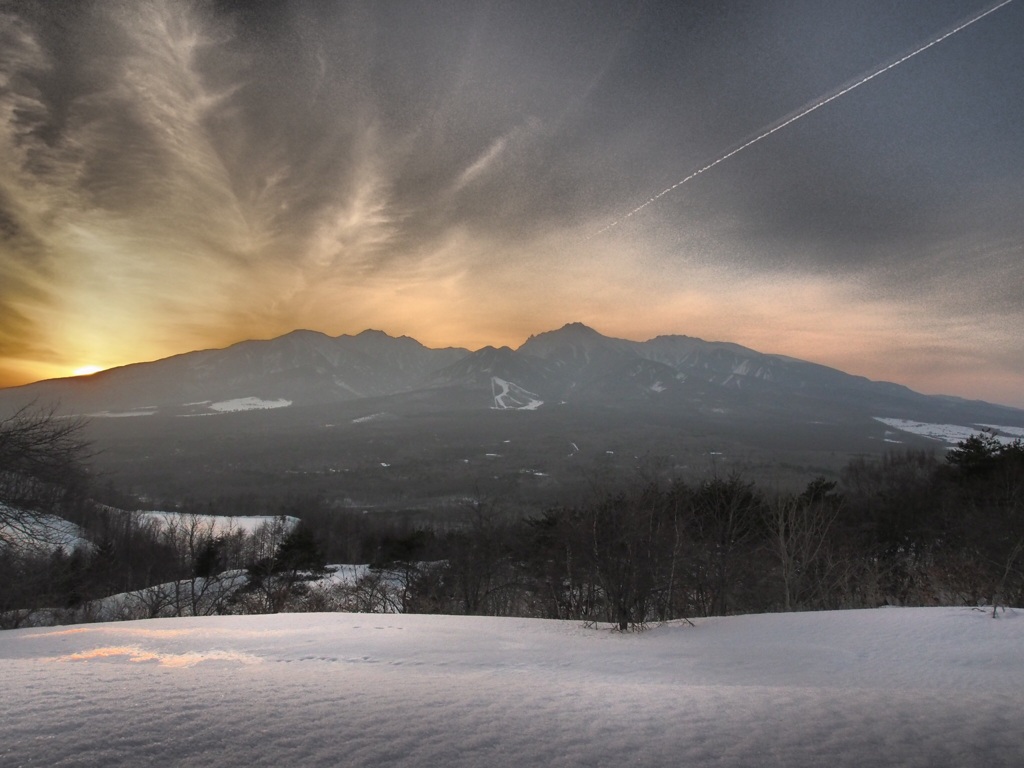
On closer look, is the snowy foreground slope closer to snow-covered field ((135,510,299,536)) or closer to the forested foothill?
the forested foothill

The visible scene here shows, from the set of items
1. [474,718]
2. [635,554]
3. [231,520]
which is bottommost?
[231,520]

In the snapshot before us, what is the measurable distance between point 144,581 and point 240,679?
62.4m

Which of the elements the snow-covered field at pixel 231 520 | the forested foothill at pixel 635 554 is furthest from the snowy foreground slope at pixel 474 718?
the snow-covered field at pixel 231 520

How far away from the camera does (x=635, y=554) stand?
15.2 meters

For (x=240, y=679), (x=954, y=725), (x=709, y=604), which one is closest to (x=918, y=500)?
(x=709, y=604)

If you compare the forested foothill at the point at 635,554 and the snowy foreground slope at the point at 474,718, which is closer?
the snowy foreground slope at the point at 474,718

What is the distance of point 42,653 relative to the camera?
6074 millimetres

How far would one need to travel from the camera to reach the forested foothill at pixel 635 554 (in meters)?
14.5

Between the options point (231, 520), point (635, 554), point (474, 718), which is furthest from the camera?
point (231, 520)

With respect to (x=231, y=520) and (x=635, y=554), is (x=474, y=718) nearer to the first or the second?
(x=635, y=554)

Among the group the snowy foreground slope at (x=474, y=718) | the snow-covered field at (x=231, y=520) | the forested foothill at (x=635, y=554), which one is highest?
the snowy foreground slope at (x=474, y=718)

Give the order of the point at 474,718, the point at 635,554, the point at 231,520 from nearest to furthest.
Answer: the point at 474,718 → the point at 635,554 → the point at 231,520

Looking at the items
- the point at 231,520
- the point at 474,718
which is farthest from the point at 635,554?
the point at 231,520

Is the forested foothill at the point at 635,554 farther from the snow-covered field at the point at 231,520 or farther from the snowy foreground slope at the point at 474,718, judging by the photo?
the snow-covered field at the point at 231,520
